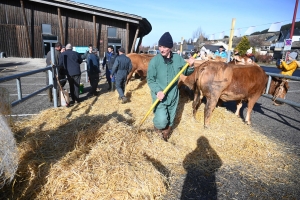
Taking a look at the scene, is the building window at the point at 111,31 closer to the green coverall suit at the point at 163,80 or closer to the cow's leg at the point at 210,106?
the cow's leg at the point at 210,106

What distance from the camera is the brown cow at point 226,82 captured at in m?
4.33

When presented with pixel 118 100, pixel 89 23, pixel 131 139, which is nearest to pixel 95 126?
pixel 131 139

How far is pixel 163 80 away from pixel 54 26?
17342mm

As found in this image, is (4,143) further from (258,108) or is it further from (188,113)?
(258,108)

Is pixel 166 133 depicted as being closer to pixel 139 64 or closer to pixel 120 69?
pixel 120 69

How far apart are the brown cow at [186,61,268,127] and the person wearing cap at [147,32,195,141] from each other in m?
1.06

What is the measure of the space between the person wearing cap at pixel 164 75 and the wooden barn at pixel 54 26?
13.9 m

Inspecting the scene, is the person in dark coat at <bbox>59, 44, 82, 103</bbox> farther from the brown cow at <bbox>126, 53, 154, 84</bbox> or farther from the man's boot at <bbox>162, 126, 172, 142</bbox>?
the man's boot at <bbox>162, 126, 172, 142</bbox>

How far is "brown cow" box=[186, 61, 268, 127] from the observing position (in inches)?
170

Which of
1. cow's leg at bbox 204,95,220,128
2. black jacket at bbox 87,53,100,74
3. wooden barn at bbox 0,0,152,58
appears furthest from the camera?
wooden barn at bbox 0,0,152,58

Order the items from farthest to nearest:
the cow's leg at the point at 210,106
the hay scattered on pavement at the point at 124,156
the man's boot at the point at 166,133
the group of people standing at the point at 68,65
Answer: the group of people standing at the point at 68,65 → the cow's leg at the point at 210,106 → the man's boot at the point at 166,133 → the hay scattered on pavement at the point at 124,156

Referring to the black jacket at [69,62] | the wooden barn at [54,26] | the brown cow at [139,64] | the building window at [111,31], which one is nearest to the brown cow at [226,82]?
the black jacket at [69,62]

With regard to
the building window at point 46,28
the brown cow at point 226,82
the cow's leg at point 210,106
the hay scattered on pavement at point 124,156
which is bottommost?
the hay scattered on pavement at point 124,156

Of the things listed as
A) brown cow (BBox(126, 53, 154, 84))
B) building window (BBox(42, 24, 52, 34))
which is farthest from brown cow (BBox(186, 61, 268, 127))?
building window (BBox(42, 24, 52, 34))
